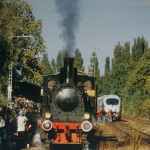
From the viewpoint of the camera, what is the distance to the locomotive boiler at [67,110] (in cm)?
1154

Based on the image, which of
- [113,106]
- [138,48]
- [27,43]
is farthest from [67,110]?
[138,48]

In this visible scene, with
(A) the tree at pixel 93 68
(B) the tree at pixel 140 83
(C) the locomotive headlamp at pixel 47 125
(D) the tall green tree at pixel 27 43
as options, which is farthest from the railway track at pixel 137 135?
(A) the tree at pixel 93 68

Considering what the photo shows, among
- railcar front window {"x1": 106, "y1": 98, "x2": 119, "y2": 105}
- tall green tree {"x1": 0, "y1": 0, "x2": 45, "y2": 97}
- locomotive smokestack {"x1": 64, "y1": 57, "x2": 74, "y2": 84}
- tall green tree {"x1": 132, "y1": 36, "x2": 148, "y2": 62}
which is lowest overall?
railcar front window {"x1": 106, "y1": 98, "x2": 119, "y2": 105}

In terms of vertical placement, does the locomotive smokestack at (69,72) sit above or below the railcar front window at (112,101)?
above

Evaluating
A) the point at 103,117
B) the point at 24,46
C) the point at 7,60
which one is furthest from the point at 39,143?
the point at 103,117

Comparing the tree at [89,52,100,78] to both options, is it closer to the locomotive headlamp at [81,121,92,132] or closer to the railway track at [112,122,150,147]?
the railway track at [112,122,150,147]

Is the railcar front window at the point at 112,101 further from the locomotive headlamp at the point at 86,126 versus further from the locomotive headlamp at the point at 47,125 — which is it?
the locomotive headlamp at the point at 47,125

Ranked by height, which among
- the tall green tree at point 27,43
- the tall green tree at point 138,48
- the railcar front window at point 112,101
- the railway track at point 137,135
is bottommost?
the railway track at point 137,135

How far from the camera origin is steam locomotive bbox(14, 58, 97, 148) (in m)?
11.5

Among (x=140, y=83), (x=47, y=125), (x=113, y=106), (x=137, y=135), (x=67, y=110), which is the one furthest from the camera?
(x=140, y=83)

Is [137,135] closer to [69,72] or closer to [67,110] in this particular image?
[67,110]

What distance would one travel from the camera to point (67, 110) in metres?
12.1

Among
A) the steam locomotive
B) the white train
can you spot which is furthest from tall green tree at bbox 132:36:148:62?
the steam locomotive

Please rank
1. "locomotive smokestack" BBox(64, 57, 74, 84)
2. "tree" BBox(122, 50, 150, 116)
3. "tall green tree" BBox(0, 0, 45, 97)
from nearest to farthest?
"locomotive smokestack" BBox(64, 57, 74, 84) → "tall green tree" BBox(0, 0, 45, 97) → "tree" BBox(122, 50, 150, 116)
